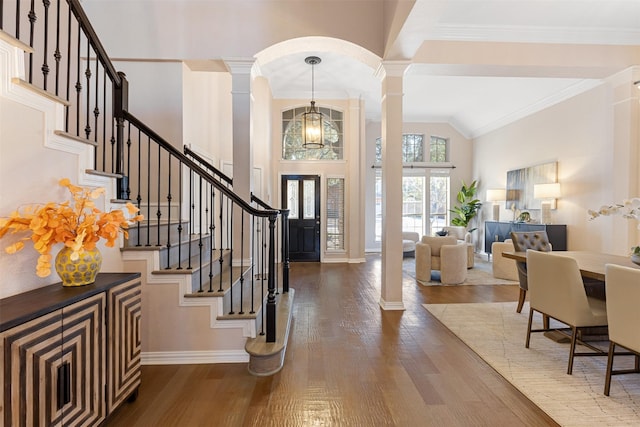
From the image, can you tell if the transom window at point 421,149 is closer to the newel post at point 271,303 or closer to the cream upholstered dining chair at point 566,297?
the cream upholstered dining chair at point 566,297

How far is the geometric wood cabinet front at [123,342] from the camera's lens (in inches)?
66.9

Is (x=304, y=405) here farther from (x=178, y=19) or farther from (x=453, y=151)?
(x=453, y=151)

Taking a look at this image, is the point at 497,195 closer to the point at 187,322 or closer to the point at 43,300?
the point at 187,322

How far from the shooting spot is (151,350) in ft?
7.98

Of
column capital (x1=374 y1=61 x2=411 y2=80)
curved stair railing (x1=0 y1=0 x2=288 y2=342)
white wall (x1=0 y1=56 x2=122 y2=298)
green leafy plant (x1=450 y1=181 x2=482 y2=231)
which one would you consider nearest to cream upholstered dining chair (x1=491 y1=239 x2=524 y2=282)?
green leafy plant (x1=450 y1=181 x2=482 y2=231)

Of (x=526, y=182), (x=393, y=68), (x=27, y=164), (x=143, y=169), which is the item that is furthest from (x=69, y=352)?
(x=526, y=182)

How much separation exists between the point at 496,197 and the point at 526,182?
0.79 meters

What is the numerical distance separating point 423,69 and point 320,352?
141 inches

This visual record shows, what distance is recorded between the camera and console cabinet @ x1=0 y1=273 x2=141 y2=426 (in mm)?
1172

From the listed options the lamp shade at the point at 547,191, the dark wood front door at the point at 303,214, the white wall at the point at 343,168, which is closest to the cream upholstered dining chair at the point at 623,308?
the lamp shade at the point at 547,191

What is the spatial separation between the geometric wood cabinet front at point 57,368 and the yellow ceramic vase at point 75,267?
0.15m

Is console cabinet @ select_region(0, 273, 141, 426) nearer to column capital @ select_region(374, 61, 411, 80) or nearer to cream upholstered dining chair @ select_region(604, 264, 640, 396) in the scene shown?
cream upholstered dining chair @ select_region(604, 264, 640, 396)

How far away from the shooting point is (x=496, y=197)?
23.3 ft

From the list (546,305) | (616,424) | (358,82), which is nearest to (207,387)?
(616,424)
